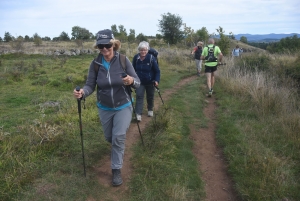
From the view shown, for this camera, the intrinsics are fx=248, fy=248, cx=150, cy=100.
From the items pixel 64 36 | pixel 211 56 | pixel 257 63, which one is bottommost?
pixel 257 63

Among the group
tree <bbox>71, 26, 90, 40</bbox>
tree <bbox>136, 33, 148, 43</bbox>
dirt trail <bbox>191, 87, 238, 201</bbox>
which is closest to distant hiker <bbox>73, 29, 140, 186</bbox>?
dirt trail <bbox>191, 87, 238, 201</bbox>

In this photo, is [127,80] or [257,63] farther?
[257,63]

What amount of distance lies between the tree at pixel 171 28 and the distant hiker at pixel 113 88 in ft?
115

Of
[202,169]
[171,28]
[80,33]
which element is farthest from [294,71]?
[80,33]

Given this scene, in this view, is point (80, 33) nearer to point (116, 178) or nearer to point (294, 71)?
point (294, 71)

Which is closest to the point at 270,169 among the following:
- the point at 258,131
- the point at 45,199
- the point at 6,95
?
the point at 258,131

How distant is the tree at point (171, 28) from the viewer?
3688 cm

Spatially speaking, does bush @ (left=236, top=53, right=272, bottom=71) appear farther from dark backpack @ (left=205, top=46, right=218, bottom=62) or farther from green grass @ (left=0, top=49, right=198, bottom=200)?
green grass @ (left=0, top=49, right=198, bottom=200)

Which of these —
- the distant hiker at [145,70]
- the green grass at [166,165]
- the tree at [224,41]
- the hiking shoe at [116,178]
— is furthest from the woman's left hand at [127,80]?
the tree at [224,41]

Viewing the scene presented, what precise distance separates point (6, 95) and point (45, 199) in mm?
7237

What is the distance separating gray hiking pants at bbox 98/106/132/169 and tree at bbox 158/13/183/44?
115 feet

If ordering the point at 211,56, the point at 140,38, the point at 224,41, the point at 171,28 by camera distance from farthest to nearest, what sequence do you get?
the point at 140,38 → the point at 171,28 → the point at 224,41 → the point at 211,56

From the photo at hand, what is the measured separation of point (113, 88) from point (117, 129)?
0.62 metres

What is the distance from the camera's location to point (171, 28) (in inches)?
1471
